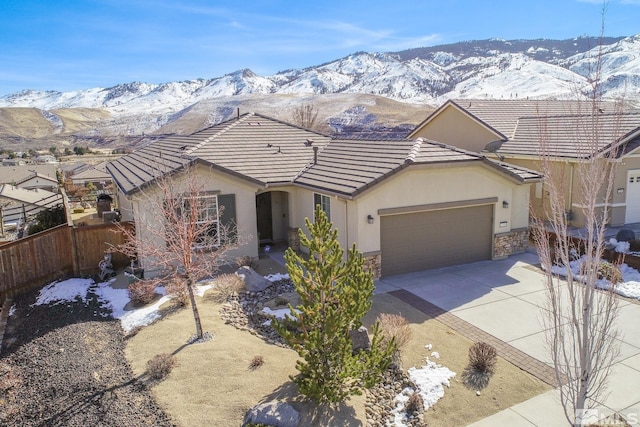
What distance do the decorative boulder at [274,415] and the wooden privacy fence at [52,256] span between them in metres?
9.67

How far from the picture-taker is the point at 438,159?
584 inches

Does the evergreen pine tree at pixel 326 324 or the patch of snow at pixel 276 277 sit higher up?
the evergreen pine tree at pixel 326 324

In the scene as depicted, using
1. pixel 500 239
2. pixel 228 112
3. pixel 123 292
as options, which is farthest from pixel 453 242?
pixel 228 112

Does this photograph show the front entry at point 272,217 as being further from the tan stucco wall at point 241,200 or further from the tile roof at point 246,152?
the tan stucco wall at point 241,200

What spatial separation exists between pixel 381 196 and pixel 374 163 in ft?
5.45

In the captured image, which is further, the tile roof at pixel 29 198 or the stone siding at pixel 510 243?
the tile roof at pixel 29 198

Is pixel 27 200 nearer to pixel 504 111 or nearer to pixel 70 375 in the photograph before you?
pixel 70 375

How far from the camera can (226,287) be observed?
1323 centimetres

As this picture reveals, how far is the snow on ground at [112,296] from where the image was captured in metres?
11.9

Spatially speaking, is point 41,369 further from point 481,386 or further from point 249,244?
point 481,386

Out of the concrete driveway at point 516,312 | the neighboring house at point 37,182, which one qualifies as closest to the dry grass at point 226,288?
the concrete driveway at point 516,312

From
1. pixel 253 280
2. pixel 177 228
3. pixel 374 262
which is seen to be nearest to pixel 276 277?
pixel 253 280

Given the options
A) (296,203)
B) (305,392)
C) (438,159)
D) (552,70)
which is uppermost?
(552,70)

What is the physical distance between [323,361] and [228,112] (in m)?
Answer: 167
